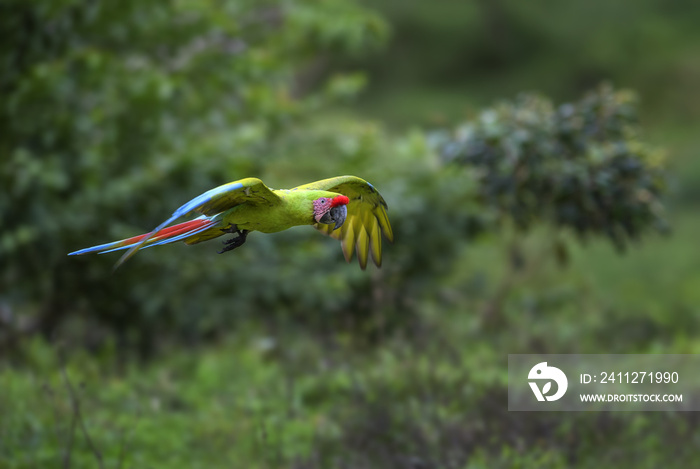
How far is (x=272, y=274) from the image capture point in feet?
17.6

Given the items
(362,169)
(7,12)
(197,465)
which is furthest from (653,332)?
(7,12)

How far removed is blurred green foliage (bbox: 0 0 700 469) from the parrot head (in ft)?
9.01

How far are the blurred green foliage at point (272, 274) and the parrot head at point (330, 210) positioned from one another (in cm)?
275

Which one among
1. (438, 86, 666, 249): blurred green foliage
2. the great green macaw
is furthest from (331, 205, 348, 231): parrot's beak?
(438, 86, 666, 249): blurred green foliage

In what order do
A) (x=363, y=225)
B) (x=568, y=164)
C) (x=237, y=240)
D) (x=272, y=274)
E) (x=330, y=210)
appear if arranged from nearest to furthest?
(x=330, y=210)
(x=237, y=240)
(x=363, y=225)
(x=568, y=164)
(x=272, y=274)

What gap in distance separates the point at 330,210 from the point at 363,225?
312 millimetres

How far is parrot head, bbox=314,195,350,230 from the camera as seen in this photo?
97cm

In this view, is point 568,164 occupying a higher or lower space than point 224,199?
higher

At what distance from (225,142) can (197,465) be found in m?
2.32

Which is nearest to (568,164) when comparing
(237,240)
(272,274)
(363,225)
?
(272,274)

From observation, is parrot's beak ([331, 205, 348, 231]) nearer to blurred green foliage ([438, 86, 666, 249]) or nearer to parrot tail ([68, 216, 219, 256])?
parrot tail ([68, 216, 219, 256])

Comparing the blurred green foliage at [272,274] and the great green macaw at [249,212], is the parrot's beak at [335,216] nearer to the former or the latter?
the great green macaw at [249,212]

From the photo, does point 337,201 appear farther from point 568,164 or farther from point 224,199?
point 568,164

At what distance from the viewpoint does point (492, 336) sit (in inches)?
225
